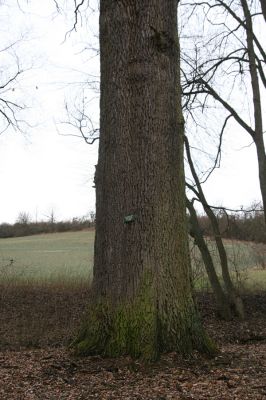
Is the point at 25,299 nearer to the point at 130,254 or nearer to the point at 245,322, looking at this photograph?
the point at 245,322

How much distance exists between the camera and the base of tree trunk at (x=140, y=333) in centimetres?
551

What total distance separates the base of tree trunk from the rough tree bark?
0.4 inches

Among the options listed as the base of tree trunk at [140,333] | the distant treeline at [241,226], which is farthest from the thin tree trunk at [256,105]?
the base of tree trunk at [140,333]

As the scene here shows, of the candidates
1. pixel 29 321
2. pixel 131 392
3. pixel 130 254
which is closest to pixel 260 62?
pixel 29 321

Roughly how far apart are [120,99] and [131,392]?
10.0 ft

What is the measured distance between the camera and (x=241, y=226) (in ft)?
46.4

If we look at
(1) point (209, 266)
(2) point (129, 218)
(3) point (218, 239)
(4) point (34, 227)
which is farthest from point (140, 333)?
(4) point (34, 227)

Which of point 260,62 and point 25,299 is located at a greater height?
point 260,62

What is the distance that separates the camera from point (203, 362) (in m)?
5.59

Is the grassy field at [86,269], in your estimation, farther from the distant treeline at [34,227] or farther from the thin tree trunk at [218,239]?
the distant treeline at [34,227]

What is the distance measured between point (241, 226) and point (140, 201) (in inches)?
351

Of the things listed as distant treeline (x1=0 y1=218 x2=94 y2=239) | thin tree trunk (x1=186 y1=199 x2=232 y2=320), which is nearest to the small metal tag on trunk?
thin tree trunk (x1=186 y1=199 x2=232 y2=320)

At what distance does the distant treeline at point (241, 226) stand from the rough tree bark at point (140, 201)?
7.59 metres

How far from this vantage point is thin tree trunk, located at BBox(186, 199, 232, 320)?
41.2 ft
